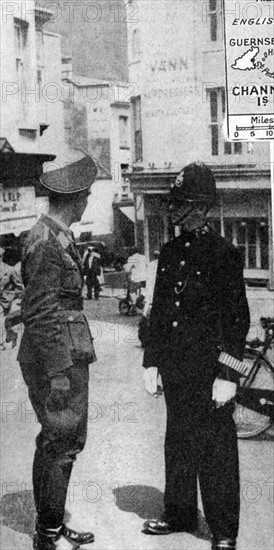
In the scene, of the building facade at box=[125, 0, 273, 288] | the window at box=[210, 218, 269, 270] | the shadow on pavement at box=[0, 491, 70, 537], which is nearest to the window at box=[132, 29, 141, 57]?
the building facade at box=[125, 0, 273, 288]

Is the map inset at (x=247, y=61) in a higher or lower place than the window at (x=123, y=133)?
higher

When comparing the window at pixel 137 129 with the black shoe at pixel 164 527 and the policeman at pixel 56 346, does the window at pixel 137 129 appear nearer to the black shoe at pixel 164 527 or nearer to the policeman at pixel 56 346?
the policeman at pixel 56 346

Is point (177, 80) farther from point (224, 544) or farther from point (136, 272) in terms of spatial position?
point (224, 544)

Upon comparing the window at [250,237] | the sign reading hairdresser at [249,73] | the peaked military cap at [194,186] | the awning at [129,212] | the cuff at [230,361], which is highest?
the sign reading hairdresser at [249,73]

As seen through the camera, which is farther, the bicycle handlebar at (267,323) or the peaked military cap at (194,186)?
the bicycle handlebar at (267,323)

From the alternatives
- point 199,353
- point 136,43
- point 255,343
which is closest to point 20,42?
point 136,43

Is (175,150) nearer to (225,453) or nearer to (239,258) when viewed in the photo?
(239,258)

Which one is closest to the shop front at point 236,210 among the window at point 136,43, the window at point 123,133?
the window at point 123,133

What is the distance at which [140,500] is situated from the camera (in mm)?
3564

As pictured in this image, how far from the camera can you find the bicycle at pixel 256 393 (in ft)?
13.2

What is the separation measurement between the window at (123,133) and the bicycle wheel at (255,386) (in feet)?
4.17

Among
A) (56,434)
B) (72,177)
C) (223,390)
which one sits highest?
(72,177)

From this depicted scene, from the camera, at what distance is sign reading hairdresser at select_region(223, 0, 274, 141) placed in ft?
10.9

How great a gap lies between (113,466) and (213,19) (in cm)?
188
